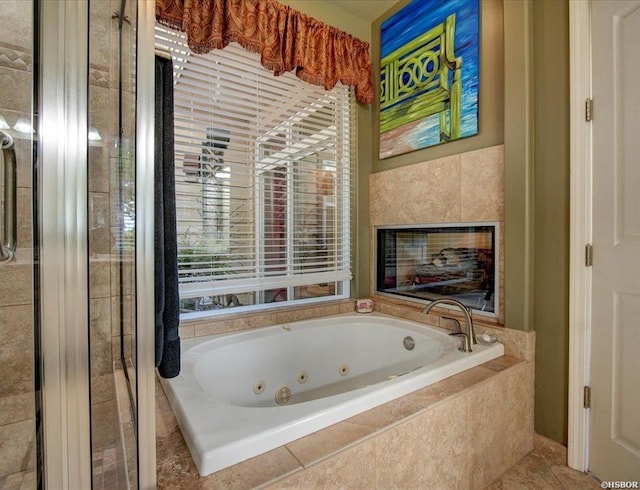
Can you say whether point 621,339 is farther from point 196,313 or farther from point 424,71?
point 196,313

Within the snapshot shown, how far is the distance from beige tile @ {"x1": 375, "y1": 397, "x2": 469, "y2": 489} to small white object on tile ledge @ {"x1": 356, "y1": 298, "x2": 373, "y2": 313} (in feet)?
3.95

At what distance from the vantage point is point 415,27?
2178mm

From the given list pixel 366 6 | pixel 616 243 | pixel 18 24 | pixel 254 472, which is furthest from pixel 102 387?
pixel 366 6

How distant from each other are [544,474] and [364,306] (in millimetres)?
1332

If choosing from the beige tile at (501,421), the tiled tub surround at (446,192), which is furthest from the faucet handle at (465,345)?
the tiled tub surround at (446,192)

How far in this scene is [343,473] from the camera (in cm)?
91

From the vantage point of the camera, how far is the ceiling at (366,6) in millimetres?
2293

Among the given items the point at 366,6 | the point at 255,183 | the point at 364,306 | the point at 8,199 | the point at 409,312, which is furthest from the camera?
Result: the point at 364,306

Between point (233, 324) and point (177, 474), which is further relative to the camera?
point (233, 324)

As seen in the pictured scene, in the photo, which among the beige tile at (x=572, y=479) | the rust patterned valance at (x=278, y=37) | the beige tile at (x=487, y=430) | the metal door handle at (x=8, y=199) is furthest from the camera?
the rust patterned valance at (x=278, y=37)

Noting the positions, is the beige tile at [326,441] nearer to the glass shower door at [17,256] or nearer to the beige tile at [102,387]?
the beige tile at [102,387]

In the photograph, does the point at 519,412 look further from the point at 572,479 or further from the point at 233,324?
the point at 233,324

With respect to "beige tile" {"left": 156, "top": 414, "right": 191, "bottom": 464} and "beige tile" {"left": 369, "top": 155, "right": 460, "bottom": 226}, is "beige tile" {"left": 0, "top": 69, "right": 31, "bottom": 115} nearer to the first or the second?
"beige tile" {"left": 156, "top": 414, "right": 191, "bottom": 464}

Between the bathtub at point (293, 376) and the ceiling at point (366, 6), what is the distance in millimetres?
2270
